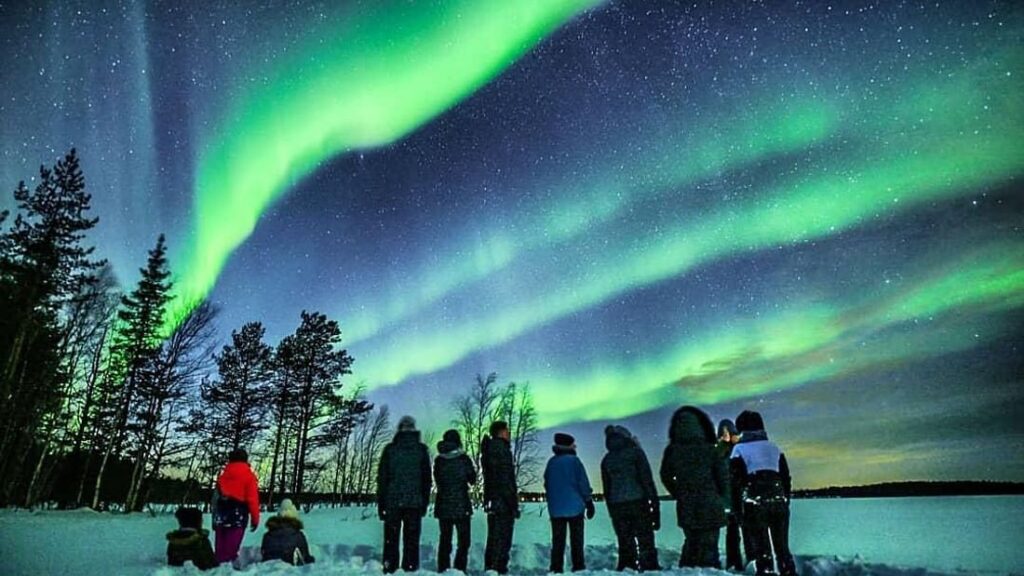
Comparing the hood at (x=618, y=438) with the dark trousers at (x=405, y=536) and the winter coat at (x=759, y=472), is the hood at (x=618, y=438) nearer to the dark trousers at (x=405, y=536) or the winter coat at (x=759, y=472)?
the winter coat at (x=759, y=472)

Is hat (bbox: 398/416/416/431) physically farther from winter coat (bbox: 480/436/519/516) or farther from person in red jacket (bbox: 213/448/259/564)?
person in red jacket (bbox: 213/448/259/564)

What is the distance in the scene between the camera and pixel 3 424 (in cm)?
2672

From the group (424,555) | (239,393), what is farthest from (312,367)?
(424,555)

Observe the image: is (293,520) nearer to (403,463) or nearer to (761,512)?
(403,463)

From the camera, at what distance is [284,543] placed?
7.53 meters

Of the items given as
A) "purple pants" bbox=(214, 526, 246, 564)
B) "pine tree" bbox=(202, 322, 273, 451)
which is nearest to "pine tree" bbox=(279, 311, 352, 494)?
"pine tree" bbox=(202, 322, 273, 451)

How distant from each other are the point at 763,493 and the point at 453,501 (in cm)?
385

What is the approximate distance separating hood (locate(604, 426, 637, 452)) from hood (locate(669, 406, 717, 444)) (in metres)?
0.64

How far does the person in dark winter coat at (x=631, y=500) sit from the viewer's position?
7.97 metres

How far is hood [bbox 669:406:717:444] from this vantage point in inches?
305

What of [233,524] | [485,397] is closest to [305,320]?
[485,397]

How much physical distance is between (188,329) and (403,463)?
85.6 ft

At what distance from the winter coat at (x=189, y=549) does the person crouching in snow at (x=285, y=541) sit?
0.63 meters

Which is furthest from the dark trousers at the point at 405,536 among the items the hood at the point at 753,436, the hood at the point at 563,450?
the hood at the point at 753,436
